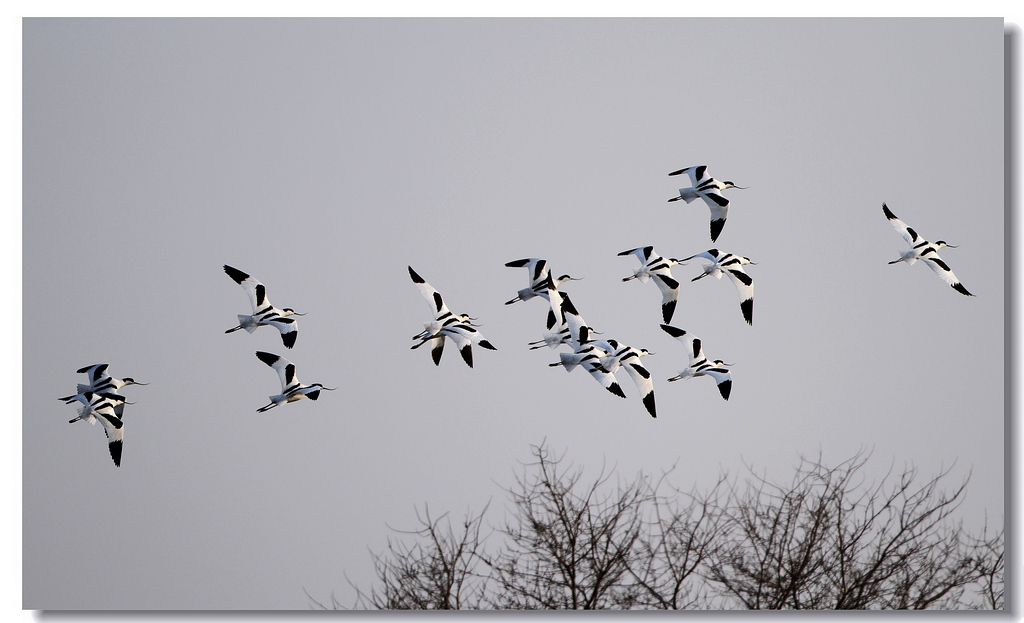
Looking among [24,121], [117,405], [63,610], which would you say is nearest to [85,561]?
[63,610]

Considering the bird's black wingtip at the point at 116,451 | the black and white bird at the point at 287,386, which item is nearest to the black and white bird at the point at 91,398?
the bird's black wingtip at the point at 116,451

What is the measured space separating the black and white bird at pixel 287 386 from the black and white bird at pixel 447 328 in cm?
89

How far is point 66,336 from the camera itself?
1115cm

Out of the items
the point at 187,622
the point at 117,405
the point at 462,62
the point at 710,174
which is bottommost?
the point at 187,622

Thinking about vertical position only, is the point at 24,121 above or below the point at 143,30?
below

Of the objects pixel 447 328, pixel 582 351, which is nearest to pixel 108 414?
pixel 447 328

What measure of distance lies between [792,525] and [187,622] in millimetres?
4673

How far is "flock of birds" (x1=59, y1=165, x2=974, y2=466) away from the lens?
36.9ft

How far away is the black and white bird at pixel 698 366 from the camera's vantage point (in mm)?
11555

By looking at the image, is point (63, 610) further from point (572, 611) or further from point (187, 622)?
point (572, 611)

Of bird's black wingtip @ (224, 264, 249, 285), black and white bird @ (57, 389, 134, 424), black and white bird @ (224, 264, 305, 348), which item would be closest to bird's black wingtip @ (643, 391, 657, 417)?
black and white bird @ (224, 264, 305, 348)

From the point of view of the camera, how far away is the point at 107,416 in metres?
11.2

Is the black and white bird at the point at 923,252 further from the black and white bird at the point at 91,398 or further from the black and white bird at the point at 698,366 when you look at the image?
the black and white bird at the point at 91,398

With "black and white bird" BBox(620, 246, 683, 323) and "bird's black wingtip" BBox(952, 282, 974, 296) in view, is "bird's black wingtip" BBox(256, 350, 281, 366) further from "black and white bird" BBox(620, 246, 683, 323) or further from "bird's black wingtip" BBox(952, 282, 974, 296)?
"bird's black wingtip" BBox(952, 282, 974, 296)
